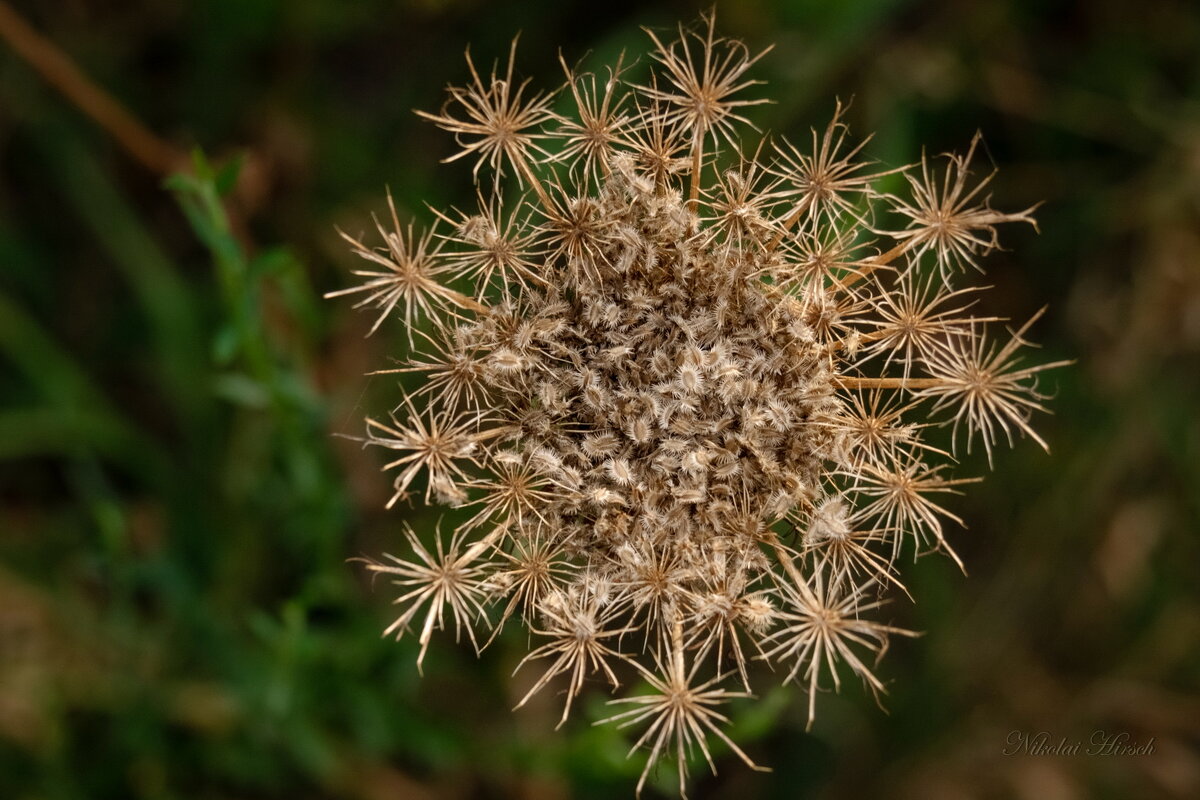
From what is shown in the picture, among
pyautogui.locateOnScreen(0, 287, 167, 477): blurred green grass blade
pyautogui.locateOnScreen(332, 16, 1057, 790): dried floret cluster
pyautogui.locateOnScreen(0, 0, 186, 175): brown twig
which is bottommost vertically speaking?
pyautogui.locateOnScreen(332, 16, 1057, 790): dried floret cluster

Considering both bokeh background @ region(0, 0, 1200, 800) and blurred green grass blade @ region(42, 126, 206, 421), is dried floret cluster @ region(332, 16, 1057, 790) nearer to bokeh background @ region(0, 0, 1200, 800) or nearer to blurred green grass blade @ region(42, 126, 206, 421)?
bokeh background @ region(0, 0, 1200, 800)

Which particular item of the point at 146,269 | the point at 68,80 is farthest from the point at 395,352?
the point at 68,80

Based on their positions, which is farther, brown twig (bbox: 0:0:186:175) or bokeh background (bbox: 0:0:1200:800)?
bokeh background (bbox: 0:0:1200:800)

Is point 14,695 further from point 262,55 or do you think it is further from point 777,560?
point 777,560

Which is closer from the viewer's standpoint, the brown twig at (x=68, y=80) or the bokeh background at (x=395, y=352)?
the brown twig at (x=68, y=80)

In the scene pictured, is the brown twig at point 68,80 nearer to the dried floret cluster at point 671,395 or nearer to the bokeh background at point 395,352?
the bokeh background at point 395,352

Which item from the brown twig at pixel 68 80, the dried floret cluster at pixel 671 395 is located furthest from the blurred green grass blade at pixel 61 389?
the dried floret cluster at pixel 671 395

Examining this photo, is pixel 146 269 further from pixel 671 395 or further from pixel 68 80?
pixel 671 395

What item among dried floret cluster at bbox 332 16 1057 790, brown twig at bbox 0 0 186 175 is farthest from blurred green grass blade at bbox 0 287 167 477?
dried floret cluster at bbox 332 16 1057 790
